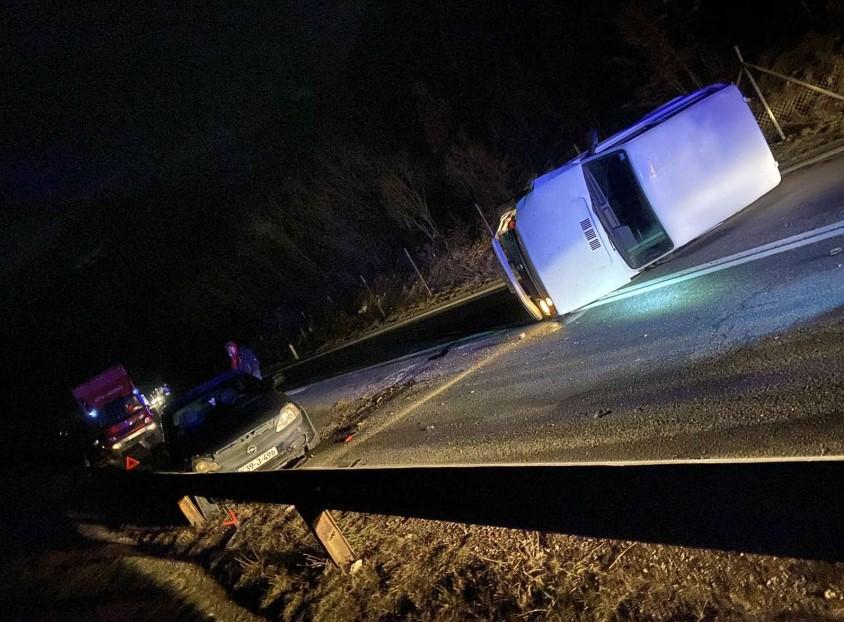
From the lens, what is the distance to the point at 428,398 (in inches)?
348

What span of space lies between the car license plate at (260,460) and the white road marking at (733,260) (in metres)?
5.40

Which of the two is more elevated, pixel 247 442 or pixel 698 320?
pixel 247 442

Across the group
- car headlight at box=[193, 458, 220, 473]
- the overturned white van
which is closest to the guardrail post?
car headlight at box=[193, 458, 220, 473]

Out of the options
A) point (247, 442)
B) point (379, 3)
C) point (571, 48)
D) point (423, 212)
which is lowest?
point (247, 442)

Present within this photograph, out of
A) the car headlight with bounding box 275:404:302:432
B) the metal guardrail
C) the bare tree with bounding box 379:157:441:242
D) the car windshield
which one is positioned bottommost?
the metal guardrail

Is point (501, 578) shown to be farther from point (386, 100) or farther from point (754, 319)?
point (386, 100)

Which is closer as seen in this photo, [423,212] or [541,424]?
[541,424]

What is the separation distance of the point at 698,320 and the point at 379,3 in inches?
1951

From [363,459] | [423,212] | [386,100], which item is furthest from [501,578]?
[386,100]

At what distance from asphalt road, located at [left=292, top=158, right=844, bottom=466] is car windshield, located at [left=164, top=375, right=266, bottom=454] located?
4.72ft

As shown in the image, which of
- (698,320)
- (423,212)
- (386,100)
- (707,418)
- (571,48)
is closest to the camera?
(707,418)

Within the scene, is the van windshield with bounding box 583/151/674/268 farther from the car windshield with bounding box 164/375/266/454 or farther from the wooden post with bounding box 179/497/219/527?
the wooden post with bounding box 179/497/219/527

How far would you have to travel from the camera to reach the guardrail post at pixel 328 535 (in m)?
4.41

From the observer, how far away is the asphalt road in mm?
4391
